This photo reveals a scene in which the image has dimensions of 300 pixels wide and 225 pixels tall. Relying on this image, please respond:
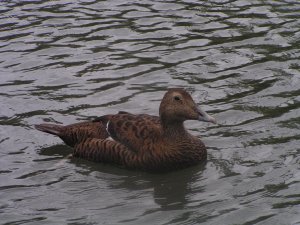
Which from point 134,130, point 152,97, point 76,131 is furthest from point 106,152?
point 152,97

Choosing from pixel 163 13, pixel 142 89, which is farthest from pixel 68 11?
pixel 142 89

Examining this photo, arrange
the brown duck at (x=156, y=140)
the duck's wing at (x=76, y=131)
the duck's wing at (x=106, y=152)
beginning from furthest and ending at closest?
the duck's wing at (x=76, y=131)
the duck's wing at (x=106, y=152)
the brown duck at (x=156, y=140)

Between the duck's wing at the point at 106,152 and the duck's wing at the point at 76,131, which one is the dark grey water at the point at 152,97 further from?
the duck's wing at the point at 76,131

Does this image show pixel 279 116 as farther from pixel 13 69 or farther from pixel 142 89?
pixel 13 69

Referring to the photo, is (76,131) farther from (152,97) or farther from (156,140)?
(152,97)

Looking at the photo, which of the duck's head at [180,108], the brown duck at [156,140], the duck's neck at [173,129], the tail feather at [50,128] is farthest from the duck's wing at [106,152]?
the duck's head at [180,108]

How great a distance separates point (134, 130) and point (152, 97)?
2.10 metres

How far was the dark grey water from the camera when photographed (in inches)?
287

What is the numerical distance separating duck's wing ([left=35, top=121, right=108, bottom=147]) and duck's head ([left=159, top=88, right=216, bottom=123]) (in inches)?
37.6

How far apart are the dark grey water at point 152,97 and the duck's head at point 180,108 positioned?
63 centimetres

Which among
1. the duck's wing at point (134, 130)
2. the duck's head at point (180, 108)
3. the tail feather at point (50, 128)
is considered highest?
the duck's head at point (180, 108)

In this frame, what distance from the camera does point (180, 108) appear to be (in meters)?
8.30

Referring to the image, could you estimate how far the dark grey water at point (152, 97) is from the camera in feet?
23.9

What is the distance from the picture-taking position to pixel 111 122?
28.7ft
